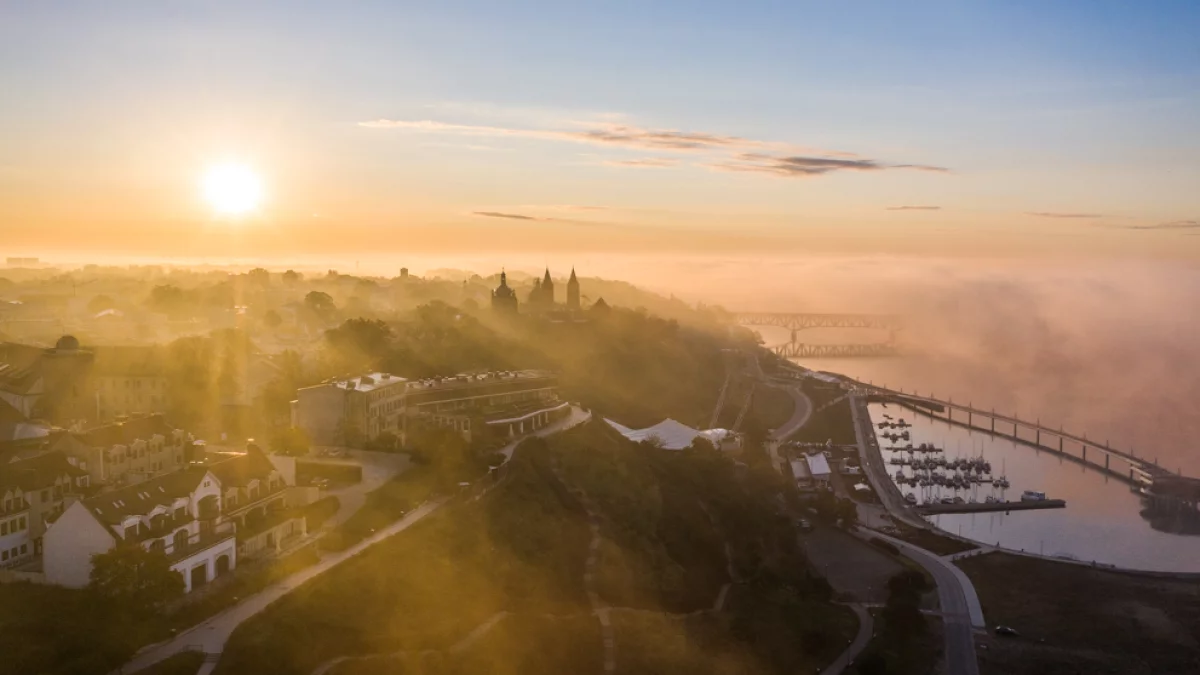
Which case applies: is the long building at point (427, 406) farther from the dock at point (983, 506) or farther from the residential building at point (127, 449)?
the dock at point (983, 506)

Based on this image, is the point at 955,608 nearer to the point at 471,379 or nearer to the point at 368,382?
the point at 471,379

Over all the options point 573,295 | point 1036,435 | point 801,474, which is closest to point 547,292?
point 573,295

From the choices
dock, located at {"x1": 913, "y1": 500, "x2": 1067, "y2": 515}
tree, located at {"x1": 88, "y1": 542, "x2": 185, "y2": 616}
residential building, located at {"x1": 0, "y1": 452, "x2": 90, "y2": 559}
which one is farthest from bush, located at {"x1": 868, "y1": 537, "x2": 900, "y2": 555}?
residential building, located at {"x1": 0, "y1": 452, "x2": 90, "y2": 559}

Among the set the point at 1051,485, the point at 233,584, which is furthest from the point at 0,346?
the point at 1051,485

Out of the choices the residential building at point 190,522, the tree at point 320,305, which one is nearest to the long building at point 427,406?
the residential building at point 190,522

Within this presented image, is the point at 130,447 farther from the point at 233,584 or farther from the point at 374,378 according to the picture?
the point at 374,378

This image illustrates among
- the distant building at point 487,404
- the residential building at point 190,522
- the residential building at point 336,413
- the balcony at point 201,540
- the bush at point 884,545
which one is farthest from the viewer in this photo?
the bush at point 884,545
